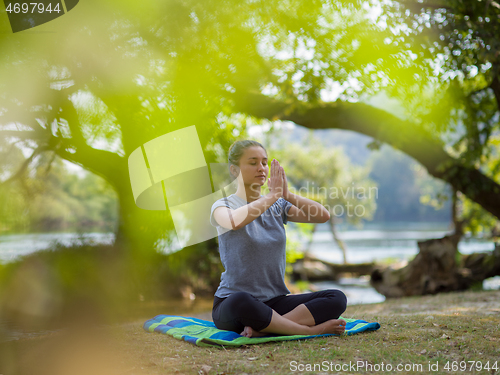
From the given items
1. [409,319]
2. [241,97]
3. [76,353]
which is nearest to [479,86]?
[241,97]

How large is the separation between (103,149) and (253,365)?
449 centimetres

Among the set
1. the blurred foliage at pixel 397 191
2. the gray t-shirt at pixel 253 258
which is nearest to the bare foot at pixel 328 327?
the gray t-shirt at pixel 253 258

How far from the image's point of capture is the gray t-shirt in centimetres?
278

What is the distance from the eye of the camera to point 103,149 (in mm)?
5820

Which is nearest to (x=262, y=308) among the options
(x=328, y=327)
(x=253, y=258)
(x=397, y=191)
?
(x=253, y=258)

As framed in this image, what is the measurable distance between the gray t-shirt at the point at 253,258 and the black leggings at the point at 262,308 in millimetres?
90

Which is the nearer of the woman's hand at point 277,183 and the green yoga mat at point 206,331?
the green yoga mat at point 206,331

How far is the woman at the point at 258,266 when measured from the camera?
2660mm

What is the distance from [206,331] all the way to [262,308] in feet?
1.79

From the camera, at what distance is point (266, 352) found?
7.89 feet

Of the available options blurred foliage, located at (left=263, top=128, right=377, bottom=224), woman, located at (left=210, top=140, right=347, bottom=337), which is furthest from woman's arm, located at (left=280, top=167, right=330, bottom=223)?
blurred foliage, located at (left=263, top=128, right=377, bottom=224)

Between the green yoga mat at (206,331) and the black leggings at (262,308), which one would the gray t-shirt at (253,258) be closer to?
the black leggings at (262,308)

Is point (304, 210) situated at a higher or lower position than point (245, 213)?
lower

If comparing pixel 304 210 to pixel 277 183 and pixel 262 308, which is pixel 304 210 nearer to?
pixel 277 183
